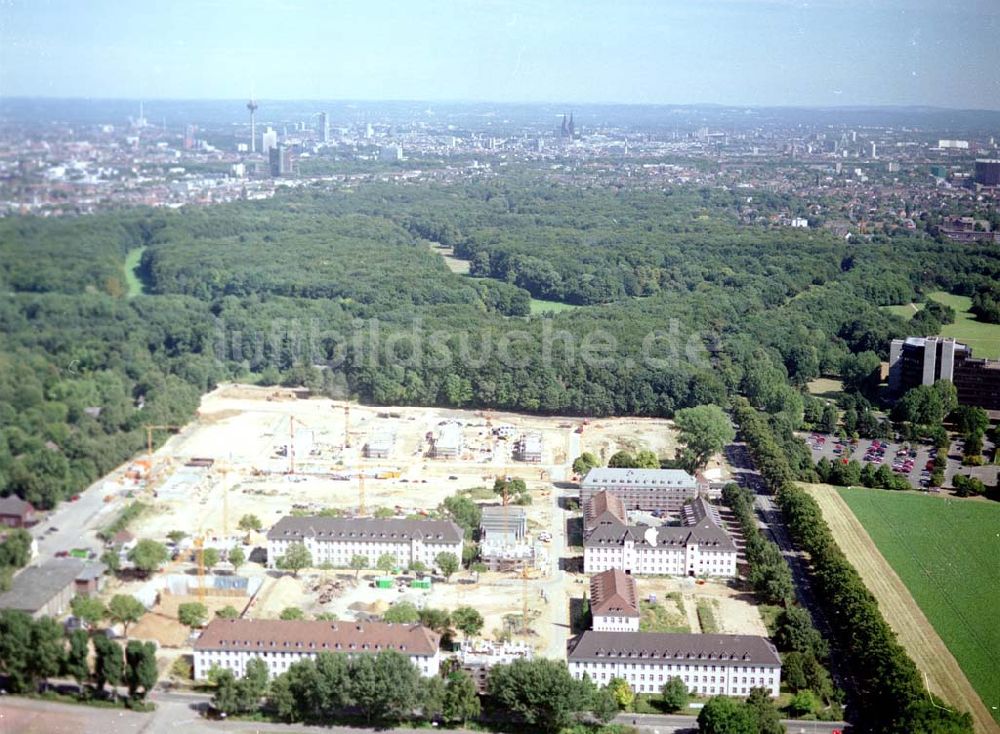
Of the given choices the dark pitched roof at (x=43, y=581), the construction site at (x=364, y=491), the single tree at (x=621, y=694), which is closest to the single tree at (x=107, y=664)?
the dark pitched roof at (x=43, y=581)

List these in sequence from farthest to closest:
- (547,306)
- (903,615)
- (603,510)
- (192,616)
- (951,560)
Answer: (547,306), (603,510), (951,560), (903,615), (192,616)

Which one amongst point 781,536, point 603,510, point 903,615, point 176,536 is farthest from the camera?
point 781,536

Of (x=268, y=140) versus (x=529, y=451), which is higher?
(x=268, y=140)

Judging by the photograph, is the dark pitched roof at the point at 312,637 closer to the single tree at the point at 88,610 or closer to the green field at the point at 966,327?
the single tree at the point at 88,610

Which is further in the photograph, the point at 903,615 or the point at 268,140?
the point at 268,140

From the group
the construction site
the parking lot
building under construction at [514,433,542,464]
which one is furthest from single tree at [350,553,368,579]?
the parking lot

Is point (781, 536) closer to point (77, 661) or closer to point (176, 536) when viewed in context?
point (176, 536)

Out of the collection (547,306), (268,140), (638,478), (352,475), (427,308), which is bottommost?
(352,475)

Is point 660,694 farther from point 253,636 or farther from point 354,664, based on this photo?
point 253,636

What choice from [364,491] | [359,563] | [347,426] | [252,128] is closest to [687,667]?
[359,563]
